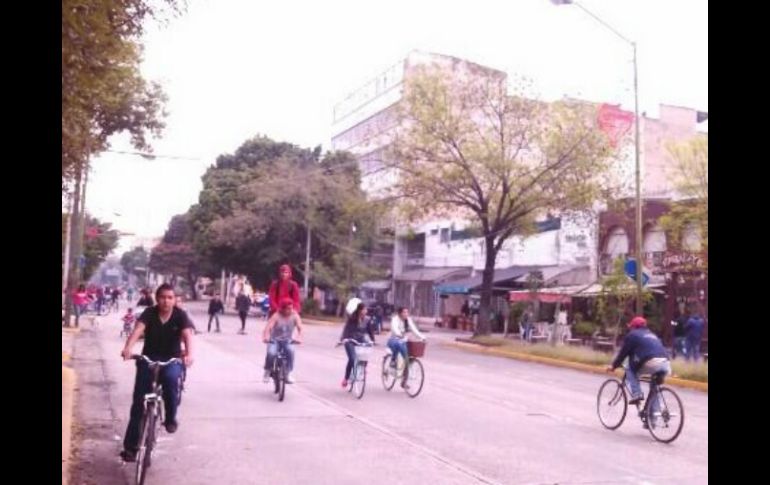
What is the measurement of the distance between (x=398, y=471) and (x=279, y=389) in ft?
17.3

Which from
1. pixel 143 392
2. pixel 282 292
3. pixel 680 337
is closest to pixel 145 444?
pixel 143 392

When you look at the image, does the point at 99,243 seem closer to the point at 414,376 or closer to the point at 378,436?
the point at 414,376

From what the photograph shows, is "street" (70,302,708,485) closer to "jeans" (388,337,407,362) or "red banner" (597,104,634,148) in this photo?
"jeans" (388,337,407,362)

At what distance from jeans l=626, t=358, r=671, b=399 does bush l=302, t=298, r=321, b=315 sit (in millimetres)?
42430

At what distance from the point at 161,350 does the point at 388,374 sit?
7568mm

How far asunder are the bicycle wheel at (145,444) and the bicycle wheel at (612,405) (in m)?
6.61

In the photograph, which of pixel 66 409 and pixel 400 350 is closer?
pixel 66 409

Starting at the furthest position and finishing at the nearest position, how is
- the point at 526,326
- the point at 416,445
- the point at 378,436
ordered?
1. the point at 526,326
2. the point at 378,436
3. the point at 416,445

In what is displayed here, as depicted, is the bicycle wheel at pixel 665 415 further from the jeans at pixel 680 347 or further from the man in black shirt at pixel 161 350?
the jeans at pixel 680 347

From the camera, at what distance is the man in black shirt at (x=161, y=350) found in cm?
756

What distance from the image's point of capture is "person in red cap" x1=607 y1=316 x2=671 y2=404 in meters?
10.7

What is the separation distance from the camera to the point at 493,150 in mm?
29859

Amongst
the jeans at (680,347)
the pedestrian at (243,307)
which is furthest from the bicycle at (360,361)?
the pedestrian at (243,307)
